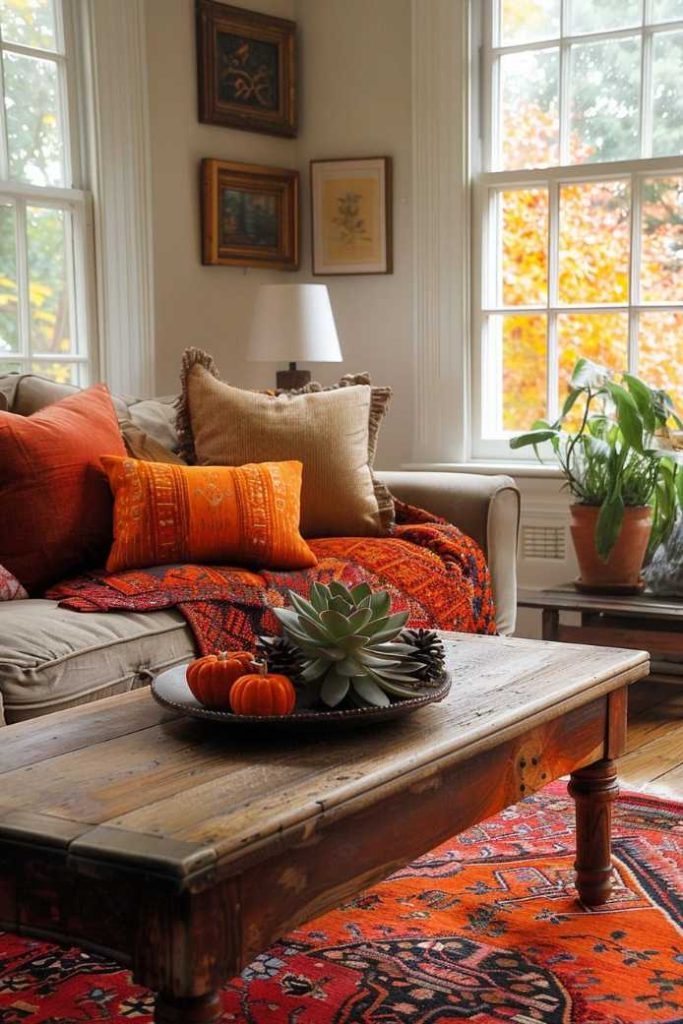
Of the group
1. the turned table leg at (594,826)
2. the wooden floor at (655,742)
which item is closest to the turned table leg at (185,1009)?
the turned table leg at (594,826)

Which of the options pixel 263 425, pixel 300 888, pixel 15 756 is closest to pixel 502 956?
pixel 300 888

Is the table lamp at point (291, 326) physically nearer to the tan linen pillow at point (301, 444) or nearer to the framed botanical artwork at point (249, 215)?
the framed botanical artwork at point (249, 215)

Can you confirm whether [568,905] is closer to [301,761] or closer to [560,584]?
[301,761]

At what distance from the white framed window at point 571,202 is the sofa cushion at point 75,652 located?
2285mm

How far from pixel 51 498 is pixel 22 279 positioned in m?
1.36

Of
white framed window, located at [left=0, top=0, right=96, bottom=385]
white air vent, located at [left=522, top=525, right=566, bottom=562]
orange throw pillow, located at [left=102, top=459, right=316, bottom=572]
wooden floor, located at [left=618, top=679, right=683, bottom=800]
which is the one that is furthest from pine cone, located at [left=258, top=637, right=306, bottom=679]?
white air vent, located at [left=522, top=525, right=566, bottom=562]

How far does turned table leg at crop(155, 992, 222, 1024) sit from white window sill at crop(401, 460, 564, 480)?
10.3ft

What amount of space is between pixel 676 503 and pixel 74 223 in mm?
2194

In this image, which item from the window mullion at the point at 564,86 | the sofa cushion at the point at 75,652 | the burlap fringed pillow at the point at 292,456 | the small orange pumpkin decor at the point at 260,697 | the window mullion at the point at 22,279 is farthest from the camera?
the window mullion at the point at 564,86

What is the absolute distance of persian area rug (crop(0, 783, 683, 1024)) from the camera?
74.3 inches

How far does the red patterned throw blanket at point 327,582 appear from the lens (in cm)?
265

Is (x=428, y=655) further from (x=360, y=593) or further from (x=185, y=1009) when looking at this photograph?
(x=185, y=1009)

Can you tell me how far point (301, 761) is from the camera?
159 cm

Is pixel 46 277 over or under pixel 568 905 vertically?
over
